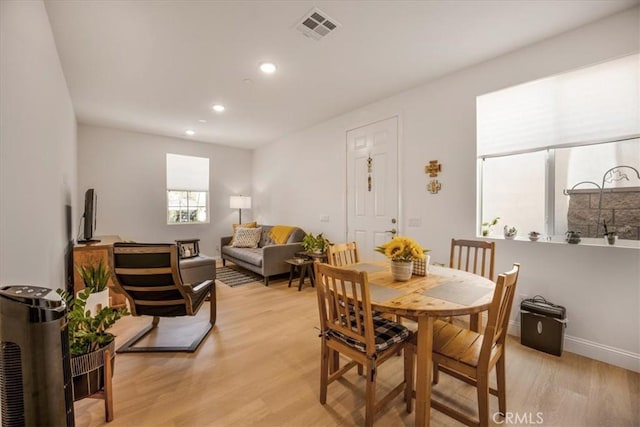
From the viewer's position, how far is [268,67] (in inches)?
116

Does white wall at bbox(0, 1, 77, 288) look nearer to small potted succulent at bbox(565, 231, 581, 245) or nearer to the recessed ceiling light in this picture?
the recessed ceiling light

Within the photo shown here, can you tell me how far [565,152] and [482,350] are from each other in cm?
235

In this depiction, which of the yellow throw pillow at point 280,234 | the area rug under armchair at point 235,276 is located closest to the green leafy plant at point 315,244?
the yellow throw pillow at point 280,234

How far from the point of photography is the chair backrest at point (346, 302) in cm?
141

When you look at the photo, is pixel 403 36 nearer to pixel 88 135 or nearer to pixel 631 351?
pixel 631 351

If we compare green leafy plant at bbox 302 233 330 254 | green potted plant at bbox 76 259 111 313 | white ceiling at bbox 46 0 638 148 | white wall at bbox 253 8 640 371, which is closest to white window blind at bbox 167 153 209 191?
white ceiling at bbox 46 0 638 148

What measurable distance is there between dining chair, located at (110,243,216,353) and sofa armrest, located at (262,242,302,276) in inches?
71.5

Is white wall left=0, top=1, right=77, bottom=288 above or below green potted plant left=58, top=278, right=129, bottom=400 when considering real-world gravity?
above

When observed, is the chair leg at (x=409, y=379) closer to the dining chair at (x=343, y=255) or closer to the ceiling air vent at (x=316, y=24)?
the dining chair at (x=343, y=255)

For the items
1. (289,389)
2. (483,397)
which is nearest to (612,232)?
(483,397)

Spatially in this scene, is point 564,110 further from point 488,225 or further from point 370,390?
point 370,390

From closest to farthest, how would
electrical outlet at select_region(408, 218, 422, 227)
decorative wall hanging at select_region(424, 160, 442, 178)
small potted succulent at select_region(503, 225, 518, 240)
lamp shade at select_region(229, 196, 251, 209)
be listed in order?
small potted succulent at select_region(503, 225, 518, 240), decorative wall hanging at select_region(424, 160, 442, 178), electrical outlet at select_region(408, 218, 422, 227), lamp shade at select_region(229, 196, 251, 209)

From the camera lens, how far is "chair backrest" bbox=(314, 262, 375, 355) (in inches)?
55.6

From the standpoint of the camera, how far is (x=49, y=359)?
0.71 meters
